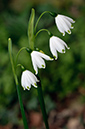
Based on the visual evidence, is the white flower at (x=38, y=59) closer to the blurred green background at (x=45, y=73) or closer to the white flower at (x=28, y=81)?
the white flower at (x=28, y=81)

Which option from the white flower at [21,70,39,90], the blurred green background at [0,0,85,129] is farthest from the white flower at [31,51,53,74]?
the blurred green background at [0,0,85,129]

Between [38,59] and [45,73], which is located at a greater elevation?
[38,59]

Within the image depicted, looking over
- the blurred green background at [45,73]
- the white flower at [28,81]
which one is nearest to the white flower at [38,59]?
the white flower at [28,81]

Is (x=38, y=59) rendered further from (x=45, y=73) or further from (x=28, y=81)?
(x=45, y=73)

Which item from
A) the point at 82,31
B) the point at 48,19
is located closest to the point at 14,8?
the point at 48,19

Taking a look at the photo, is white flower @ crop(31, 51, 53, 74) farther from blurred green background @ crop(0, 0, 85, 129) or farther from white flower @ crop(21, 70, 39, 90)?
blurred green background @ crop(0, 0, 85, 129)

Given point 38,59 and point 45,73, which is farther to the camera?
point 45,73

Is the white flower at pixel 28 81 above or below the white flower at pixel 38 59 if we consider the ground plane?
below

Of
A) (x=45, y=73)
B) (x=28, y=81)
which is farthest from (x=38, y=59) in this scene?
(x=45, y=73)

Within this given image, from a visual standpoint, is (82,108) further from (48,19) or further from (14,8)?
(14,8)

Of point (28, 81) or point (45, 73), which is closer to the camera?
point (28, 81)

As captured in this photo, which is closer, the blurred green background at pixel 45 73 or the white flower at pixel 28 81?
the white flower at pixel 28 81
